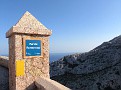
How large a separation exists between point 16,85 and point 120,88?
18022 mm

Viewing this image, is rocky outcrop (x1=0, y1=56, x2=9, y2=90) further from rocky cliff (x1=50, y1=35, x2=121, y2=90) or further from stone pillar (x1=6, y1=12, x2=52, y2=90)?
rocky cliff (x1=50, y1=35, x2=121, y2=90)

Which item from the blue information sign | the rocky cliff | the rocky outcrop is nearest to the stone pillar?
the blue information sign

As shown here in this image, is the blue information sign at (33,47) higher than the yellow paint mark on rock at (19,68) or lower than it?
higher

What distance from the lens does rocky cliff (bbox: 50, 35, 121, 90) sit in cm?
2191

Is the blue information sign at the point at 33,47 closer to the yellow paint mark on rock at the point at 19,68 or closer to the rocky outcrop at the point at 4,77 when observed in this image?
the yellow paint mark on rock at the point at 19,68

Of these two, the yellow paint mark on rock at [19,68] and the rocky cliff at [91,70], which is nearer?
the yellow paint mark on rock at [19,68]

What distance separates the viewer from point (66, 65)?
26625mm

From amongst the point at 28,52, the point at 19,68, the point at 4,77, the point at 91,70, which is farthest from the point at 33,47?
the point at 91,70

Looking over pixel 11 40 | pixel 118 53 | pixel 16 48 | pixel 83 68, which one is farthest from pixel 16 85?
pixel 118 53

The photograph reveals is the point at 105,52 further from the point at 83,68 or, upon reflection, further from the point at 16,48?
the point at 16,48

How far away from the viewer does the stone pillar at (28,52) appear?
5461 mm

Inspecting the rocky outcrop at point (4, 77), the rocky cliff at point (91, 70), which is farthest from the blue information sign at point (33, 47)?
the rocky cliff at point (91, 70)

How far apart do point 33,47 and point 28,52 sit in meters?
0.23

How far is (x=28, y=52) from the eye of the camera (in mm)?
5633
